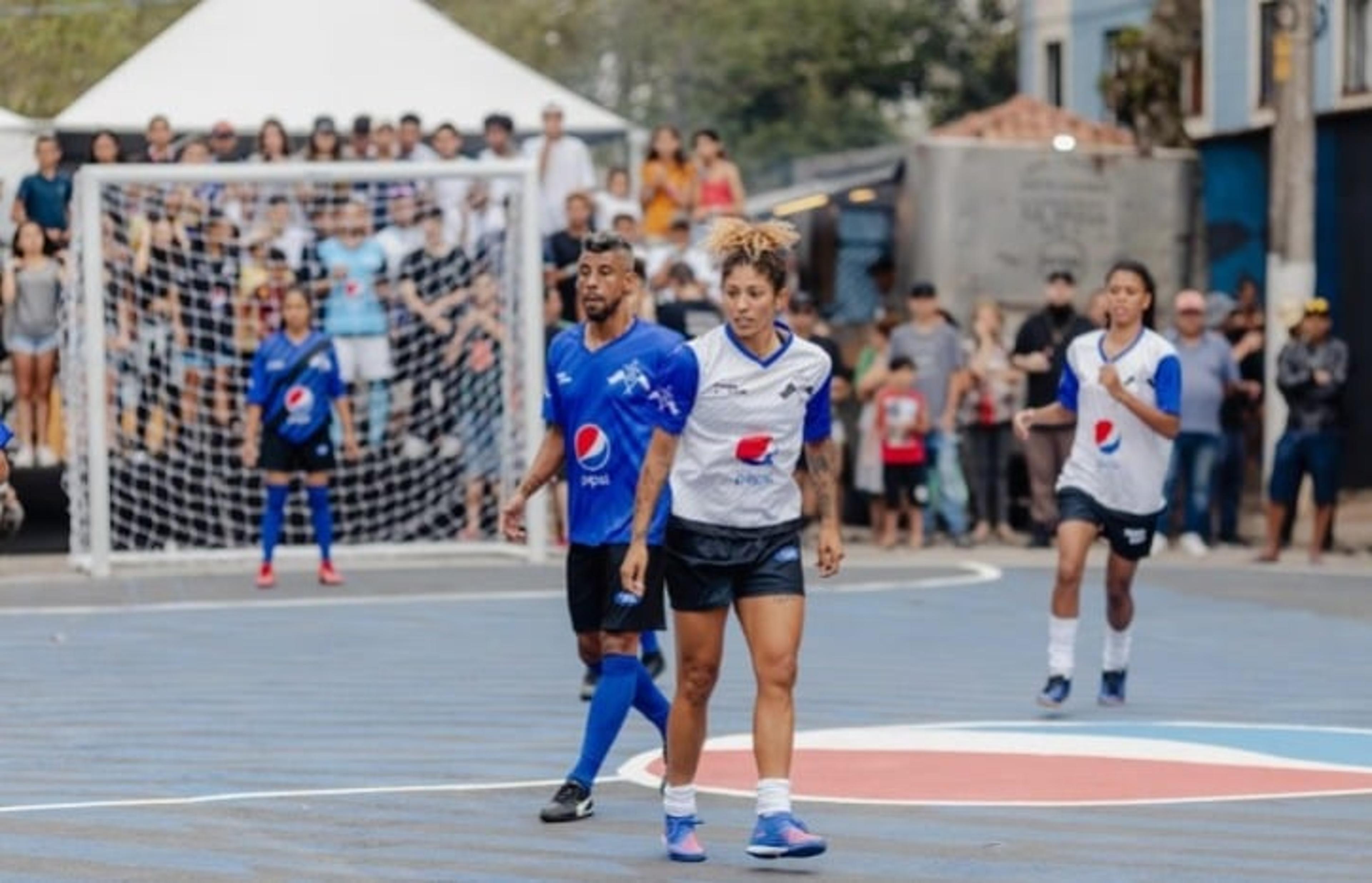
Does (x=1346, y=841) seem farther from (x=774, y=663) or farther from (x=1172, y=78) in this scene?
(x=1172, y=78)

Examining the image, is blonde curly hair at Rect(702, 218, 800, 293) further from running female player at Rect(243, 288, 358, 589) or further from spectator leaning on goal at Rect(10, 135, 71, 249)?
spectator leaning on goal at Rect(10, 135, 71, 249)

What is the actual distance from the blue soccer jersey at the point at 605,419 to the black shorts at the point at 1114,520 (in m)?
3.42

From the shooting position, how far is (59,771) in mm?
12695

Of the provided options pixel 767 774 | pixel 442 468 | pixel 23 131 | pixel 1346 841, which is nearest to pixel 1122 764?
pixel 1346 841

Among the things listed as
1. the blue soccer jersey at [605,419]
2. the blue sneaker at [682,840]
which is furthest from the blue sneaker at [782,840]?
the blue soccer jersey at [605,419]

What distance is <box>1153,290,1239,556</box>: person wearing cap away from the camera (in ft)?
81.6

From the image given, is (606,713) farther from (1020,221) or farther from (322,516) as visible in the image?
(1020,221)

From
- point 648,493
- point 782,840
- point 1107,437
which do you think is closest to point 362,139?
point 1107,437

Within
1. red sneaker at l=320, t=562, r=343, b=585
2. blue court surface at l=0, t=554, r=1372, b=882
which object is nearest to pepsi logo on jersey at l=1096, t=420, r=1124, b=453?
blue court surface at l=0, t=554, r=1372, b=882

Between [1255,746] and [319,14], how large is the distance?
56.4ft

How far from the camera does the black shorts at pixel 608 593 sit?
37.1ft

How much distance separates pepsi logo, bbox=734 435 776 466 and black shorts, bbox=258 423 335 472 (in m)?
11.0

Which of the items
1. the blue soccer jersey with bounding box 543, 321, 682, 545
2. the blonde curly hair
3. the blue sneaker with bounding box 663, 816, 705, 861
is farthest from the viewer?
the blue soccer jersey with bounding box 543, 321, 682, 545

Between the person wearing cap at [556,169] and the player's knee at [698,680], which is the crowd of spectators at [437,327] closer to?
the person wearing cap at [556,169]
